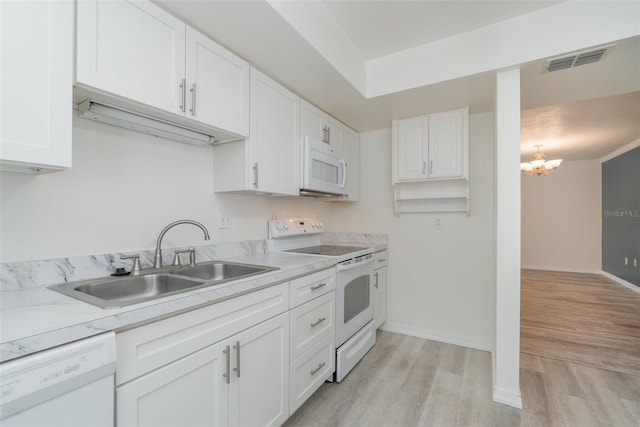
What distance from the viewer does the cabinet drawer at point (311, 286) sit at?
1.67 metres

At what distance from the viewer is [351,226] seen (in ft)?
11.0

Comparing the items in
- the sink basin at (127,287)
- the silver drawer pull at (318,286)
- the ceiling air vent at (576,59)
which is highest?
the ceiling air vent at (576,59)

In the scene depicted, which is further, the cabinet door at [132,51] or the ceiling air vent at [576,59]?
the ceiling air vent at [576,59]

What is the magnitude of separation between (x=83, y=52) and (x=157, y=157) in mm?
639

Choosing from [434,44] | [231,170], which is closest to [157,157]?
[231,170]

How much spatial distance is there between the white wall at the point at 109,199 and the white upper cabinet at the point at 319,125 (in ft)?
2.65

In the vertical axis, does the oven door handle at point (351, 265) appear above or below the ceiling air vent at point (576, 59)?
below

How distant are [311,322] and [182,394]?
866mm

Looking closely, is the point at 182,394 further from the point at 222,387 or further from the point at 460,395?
the point at 460,395

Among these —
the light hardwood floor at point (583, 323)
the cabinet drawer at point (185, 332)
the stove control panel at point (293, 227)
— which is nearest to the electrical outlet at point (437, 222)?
the stove control panel at point (293, 227)

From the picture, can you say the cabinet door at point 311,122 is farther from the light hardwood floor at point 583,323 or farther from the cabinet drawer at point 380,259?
the light hardwood floor at point 583,323

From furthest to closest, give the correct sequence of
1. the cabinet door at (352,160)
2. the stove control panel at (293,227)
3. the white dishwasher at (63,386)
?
the cabinet door at (352,160), the stove control panel at (293,227), the white dishwasher at (63,386)

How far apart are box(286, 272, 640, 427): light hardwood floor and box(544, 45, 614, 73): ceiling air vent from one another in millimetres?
2193

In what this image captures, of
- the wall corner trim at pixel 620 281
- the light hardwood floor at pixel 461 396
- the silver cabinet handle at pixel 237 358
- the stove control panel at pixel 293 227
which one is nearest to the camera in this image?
the silver cabinet handle at pixel 237 358
